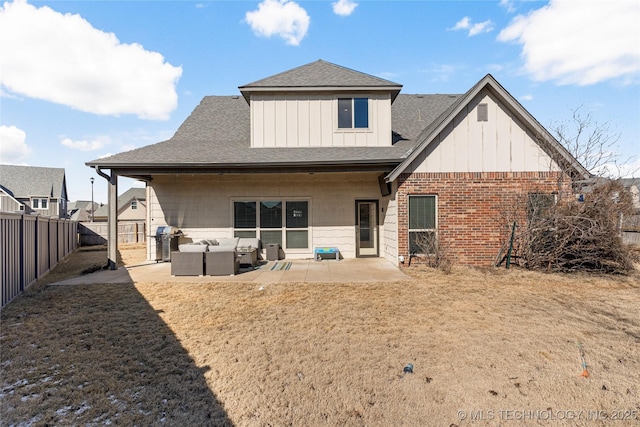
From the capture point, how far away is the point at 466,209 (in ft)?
30.3

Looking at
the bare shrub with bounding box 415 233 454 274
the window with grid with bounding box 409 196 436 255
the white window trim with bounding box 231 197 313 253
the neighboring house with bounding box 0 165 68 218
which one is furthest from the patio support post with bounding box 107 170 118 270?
the neighboring house with bounding box 0 165 68 218

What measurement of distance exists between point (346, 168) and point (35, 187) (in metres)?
43.8

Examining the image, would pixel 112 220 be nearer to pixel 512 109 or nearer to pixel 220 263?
pixel 220 263

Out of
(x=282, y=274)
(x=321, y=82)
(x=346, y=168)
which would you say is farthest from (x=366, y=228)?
(x=321, y=82)

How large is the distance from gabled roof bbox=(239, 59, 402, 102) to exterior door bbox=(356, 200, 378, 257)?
4.08 meters

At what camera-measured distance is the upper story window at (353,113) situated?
36.6 ft

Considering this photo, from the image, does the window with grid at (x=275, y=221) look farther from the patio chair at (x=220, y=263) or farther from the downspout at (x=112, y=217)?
the downspout at (x=112, y=217)

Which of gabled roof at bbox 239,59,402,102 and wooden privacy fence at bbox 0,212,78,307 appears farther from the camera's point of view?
gabled roof at bbox 239,59,402,102

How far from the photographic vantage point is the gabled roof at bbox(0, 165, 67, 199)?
35.5 m

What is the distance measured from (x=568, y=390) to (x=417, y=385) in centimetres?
146

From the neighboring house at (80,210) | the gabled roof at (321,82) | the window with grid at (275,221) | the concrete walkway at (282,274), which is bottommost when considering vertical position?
the concrete walkway at (282,274)

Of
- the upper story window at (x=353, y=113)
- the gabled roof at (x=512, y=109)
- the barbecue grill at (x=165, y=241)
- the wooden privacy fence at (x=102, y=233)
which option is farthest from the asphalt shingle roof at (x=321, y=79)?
the wooden privacy fence at (x=102, y=233)

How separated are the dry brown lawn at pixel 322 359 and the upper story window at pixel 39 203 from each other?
4036 cm

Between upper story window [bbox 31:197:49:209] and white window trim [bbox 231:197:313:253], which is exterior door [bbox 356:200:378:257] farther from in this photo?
upper story window [bbox 31:197:49:209]
